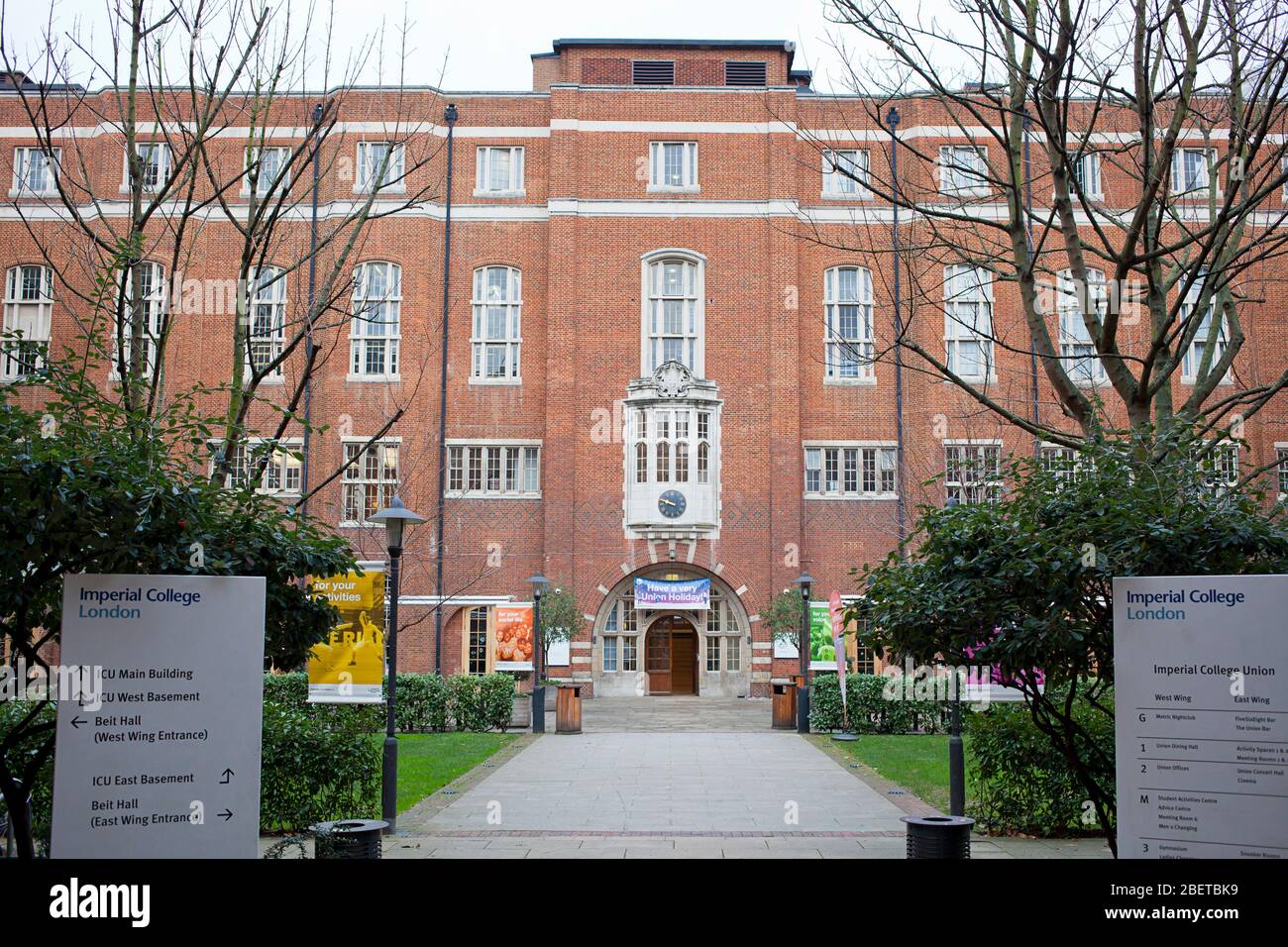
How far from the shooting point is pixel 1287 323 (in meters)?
34.2

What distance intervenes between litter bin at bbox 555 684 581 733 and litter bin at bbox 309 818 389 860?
49.6ft

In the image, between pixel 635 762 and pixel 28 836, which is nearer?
pixel 28 836

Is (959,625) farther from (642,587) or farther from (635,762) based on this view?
(642,587)

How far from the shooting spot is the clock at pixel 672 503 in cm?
3325

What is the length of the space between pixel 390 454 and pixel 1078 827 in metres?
25.3

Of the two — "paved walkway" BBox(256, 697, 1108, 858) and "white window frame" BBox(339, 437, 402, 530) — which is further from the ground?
"white window frame" BBox(339, 437, 402, 530)

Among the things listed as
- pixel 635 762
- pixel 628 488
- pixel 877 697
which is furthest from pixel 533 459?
pixel 635 762

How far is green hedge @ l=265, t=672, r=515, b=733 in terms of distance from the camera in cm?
2312

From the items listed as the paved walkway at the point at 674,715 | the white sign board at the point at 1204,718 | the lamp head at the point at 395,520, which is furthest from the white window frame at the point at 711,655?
the white sign board at the point at 1204,718

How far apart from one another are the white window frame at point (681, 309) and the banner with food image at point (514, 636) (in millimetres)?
8679

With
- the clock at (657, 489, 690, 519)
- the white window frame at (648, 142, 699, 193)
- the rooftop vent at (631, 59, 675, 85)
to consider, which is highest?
the rooftop vent at (631, 59, 675, 85)

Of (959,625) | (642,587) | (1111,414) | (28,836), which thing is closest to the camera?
(28,836)

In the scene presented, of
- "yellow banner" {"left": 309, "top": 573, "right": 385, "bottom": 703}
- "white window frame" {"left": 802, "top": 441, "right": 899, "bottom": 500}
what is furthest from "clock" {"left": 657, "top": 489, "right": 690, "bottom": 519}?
"yellow banner" {"left": 309, "top": 573, "right": 385, "bottom": 703}

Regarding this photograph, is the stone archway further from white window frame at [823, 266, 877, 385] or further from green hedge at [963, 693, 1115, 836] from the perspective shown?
green hedge at [963, 693, 1115, 836]
